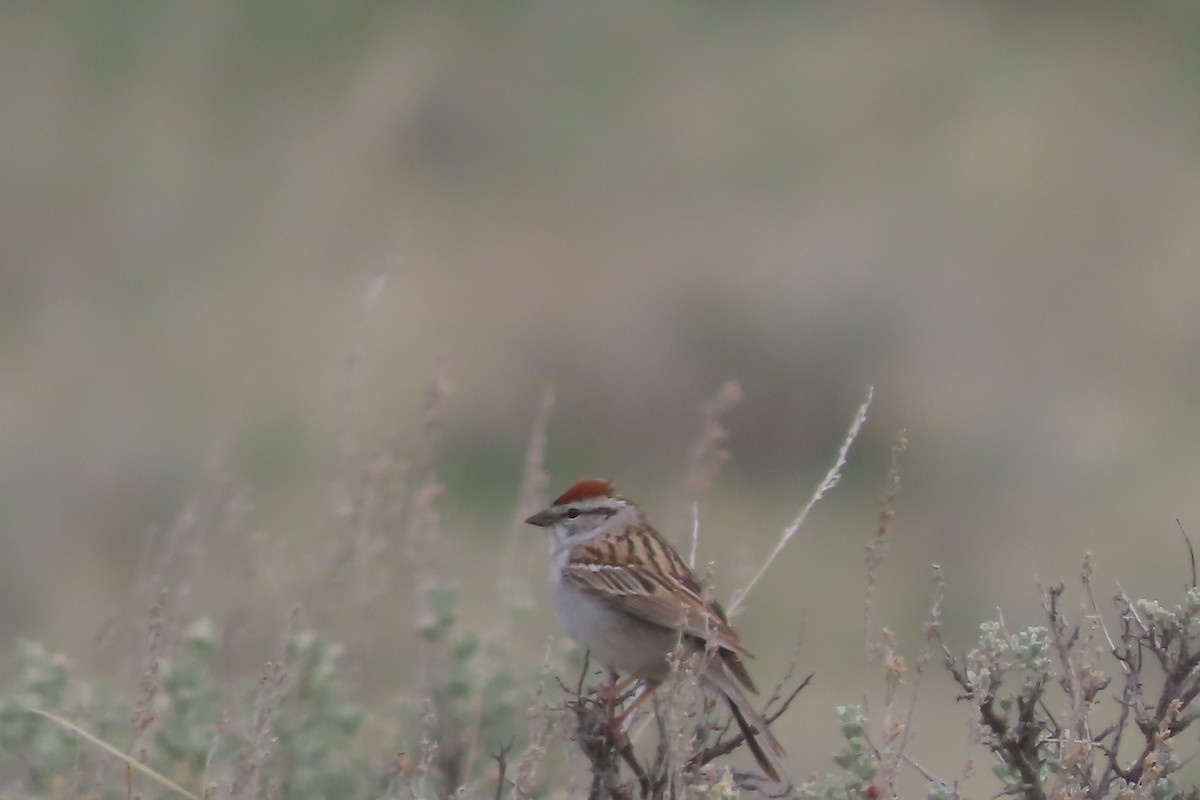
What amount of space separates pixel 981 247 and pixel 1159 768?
10823 mm

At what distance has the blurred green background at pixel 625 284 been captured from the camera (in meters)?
9.93

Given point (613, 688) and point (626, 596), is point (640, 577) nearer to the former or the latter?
point (626, 596)

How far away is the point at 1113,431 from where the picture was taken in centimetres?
1171

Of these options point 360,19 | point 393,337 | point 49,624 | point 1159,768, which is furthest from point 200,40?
→ point 1159,768

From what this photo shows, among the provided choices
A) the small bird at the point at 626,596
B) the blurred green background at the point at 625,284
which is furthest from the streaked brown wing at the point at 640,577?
the blurred green background at the point at 625,284

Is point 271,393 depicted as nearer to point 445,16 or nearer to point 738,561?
point 738,561

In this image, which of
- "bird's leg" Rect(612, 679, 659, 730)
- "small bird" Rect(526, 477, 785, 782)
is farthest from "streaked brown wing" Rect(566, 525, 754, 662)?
"bird's leg" Rect(612, 679, 659, 730)

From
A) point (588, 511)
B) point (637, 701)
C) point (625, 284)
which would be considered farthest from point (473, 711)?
point (625, 284)

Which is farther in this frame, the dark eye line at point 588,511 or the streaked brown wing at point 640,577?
the dark eye line at point 588,511

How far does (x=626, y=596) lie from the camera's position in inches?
192

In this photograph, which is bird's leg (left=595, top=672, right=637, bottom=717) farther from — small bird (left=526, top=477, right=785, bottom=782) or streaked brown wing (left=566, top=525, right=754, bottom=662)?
streaked brown wing (left=566, top=525, right=754, bottom=662)

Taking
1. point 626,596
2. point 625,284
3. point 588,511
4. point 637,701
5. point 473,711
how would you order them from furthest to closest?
→ point 625,284, point 473,711, point 588,511, point 626,596, point 637,701

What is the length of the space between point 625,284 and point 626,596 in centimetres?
893

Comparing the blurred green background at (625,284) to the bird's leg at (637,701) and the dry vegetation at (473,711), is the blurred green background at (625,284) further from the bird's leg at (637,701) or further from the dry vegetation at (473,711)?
the bird's leg at (637,701)
